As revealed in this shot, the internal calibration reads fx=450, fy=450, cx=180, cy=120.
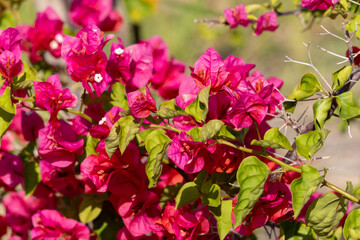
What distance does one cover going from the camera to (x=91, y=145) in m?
0.65

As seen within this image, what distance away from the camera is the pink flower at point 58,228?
2.39 feet

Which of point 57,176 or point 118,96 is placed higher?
point 118,96

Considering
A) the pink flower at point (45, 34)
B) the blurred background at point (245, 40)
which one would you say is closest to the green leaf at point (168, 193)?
the pink flower at point (45, 34)

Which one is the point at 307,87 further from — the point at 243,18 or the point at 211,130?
the point at 243,18

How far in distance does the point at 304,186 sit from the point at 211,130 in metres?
0.12

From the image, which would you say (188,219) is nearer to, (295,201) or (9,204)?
(295,201)

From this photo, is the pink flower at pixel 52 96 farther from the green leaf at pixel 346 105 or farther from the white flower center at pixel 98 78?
the green leaf at pixel 346 105

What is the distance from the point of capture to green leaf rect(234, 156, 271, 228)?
1.57 ft

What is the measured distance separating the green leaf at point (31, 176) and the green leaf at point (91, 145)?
16cm

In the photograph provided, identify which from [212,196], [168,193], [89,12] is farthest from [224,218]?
[89,12]

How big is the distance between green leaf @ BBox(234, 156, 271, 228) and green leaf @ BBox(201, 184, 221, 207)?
80 mm

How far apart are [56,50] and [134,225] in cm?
47

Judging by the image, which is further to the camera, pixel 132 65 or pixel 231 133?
pixel 132 65

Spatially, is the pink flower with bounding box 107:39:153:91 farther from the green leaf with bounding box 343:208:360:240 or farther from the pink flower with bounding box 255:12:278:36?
the green leaf with bounding box 343:208:360:240
